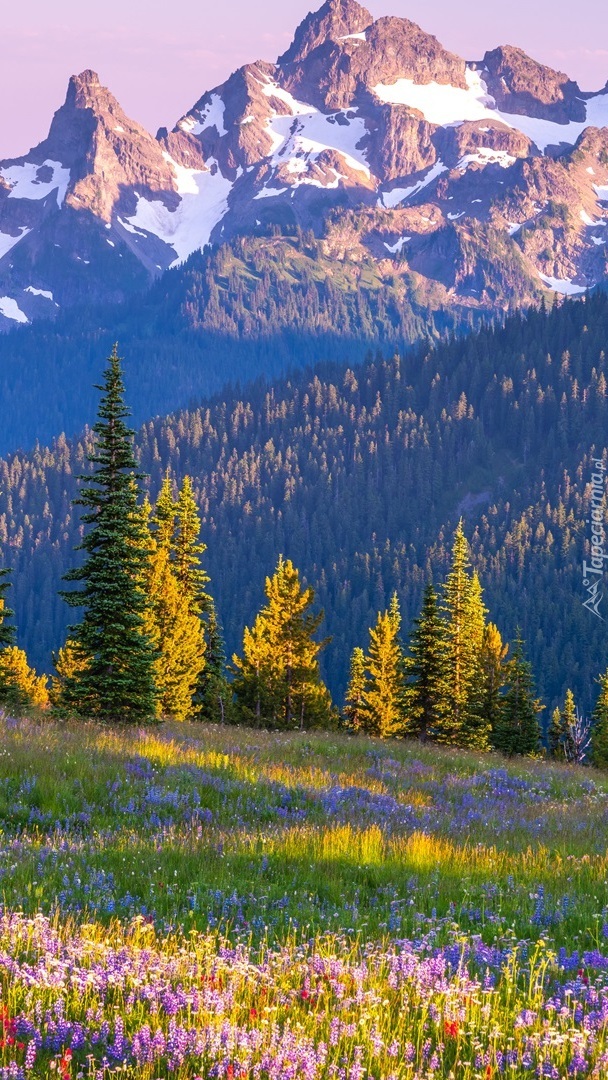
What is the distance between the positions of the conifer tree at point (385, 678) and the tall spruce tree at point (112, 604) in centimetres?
3386

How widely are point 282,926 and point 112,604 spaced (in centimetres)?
1755

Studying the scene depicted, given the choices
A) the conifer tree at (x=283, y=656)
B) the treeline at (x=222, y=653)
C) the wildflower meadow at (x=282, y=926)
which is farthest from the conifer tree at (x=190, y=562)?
the wildflower meadow at (x=282, y=926)

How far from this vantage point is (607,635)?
197 meters

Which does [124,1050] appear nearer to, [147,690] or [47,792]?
[47,792]

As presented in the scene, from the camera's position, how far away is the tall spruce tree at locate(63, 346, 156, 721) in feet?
76.5

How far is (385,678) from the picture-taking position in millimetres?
58312

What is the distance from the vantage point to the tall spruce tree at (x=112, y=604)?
23.3 m

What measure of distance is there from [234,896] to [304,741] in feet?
39.5

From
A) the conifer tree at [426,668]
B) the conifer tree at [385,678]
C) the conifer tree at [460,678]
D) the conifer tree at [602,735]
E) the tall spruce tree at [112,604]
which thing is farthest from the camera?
the conifer tree at [602,735]

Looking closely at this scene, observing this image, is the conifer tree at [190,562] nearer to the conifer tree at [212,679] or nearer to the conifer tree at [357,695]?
the conifer tree at [212,679]

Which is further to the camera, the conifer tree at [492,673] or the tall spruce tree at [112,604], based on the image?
the conifer tree at [492,673]

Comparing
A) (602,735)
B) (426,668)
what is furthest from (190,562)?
(602,735)

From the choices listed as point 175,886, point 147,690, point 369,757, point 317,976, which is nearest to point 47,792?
point 175,886

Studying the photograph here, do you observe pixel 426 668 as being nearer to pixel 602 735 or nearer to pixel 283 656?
pixel 283 656
